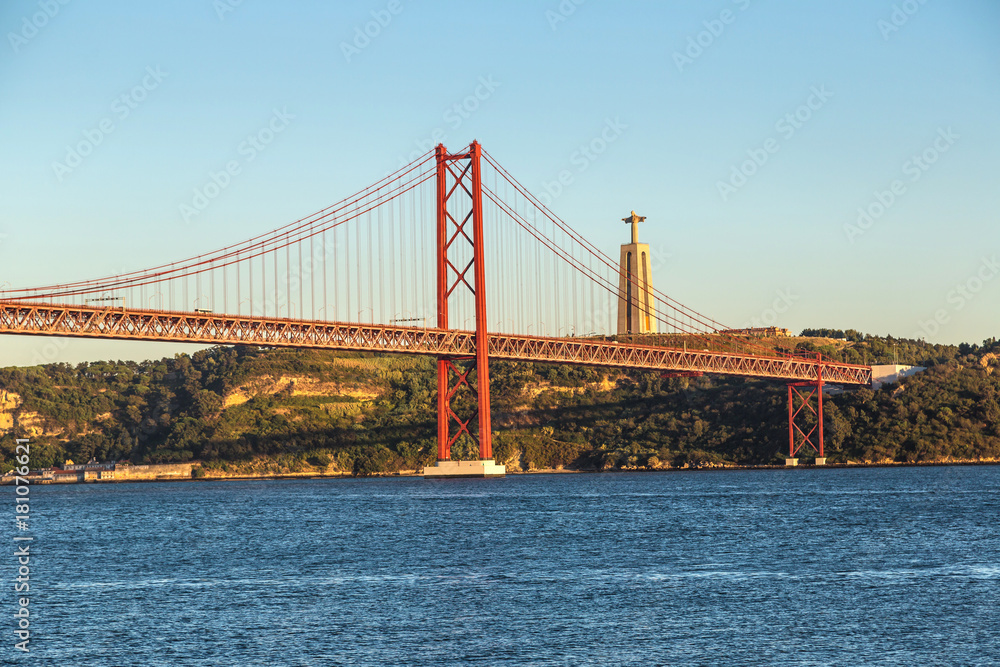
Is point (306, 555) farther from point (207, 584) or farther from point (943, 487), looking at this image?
point (943, 487)

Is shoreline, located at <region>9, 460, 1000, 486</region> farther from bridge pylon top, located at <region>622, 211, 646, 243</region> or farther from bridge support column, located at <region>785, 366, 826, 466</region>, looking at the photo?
bridge pylon top, located at <region>622, 211, 646, 243</region>

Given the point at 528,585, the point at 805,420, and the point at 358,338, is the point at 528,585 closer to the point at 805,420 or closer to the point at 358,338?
the point at 358,338

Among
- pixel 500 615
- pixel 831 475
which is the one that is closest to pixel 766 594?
pixel 500 615

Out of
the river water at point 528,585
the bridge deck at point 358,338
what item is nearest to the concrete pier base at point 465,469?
the bridge deck at point 358,338

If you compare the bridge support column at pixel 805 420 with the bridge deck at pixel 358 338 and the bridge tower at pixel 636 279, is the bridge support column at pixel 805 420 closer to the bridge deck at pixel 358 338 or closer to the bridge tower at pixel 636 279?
the bridge deck at pixel 358 338

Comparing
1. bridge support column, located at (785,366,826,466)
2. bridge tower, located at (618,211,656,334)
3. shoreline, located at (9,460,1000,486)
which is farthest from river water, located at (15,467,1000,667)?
bridge tower, located at (618,211,656,334)

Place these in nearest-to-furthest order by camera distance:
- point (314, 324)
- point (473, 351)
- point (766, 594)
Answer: point (766, 594) < point (314, 324) < point (473, 351)

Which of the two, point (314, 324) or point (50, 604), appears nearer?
point (50, 604)
